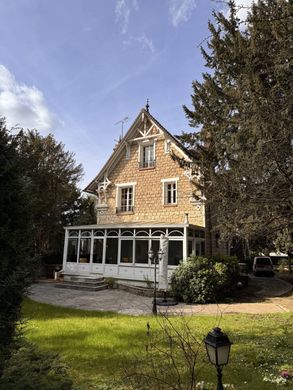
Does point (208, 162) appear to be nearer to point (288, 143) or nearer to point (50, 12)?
point (288, 143)

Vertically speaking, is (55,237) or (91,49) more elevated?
(91,49)

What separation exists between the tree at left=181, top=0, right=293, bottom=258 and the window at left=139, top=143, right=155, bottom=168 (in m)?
4.19

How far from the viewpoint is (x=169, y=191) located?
19328 millimetres

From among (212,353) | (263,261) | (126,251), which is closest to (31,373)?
(212,353)

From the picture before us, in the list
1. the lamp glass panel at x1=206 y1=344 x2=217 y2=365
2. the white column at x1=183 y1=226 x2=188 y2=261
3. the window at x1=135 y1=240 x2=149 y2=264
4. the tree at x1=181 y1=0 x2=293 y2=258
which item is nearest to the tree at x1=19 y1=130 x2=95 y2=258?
the window at x1=135 y1=240 x2=149 y2=264

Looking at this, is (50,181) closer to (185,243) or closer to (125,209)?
(125,209)

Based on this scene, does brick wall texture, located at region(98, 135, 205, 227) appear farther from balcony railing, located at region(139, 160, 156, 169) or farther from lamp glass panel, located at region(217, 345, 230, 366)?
lamp glass panel, located at region(217, 345, 230, 366)

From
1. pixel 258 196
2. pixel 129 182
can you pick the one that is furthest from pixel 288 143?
pixel 129 182

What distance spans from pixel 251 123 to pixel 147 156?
42.3 feet

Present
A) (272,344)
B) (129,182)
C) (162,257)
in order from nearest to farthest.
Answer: (272,344) < (162,257) < (129,182)

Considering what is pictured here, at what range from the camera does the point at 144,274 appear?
16.8 metres

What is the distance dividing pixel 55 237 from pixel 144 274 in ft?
36.9

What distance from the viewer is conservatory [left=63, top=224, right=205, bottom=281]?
16250mm

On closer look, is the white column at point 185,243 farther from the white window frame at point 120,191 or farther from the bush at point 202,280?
the white window frame at point 120,191
